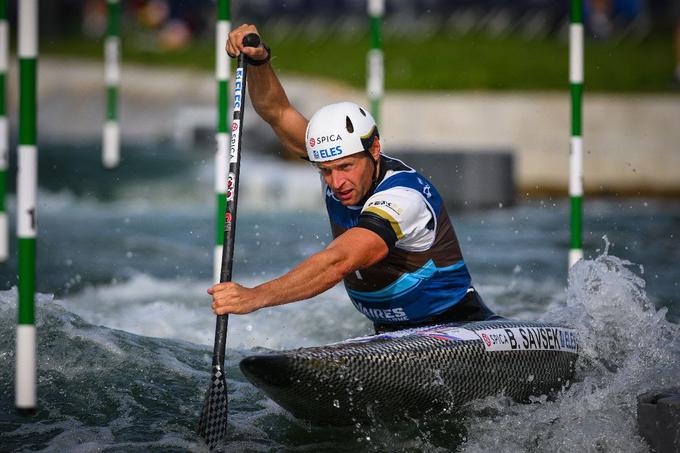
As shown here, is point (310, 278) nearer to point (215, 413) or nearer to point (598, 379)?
point (215, 413)

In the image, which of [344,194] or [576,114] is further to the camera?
[576,114]

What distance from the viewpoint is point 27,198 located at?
4016mm

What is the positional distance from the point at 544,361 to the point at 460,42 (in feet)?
56.1

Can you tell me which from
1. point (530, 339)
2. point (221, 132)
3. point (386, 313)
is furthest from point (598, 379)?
point (221, 132)

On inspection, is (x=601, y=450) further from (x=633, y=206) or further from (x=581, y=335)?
(x=633, y=206)

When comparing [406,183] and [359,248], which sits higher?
[406,183]

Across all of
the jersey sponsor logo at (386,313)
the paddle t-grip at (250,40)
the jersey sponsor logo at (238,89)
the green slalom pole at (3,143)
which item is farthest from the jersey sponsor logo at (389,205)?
the green slalom pole at (3,143)

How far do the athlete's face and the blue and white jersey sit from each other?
6cm

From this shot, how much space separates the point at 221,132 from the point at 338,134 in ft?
5.54

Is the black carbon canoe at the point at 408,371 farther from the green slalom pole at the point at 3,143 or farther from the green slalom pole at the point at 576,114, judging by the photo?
the green slalom pole at the point at 3,143

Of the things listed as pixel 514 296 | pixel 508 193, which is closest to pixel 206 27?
pixel 508 193

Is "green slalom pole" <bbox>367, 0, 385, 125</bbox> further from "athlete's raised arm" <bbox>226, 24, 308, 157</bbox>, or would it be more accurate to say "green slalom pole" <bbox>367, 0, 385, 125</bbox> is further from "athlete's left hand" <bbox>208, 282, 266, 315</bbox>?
"athlete's left hand" <bbox>208, 282, 266, 315</bbox>

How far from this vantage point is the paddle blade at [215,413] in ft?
15.0

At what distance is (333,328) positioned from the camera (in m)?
6.90
